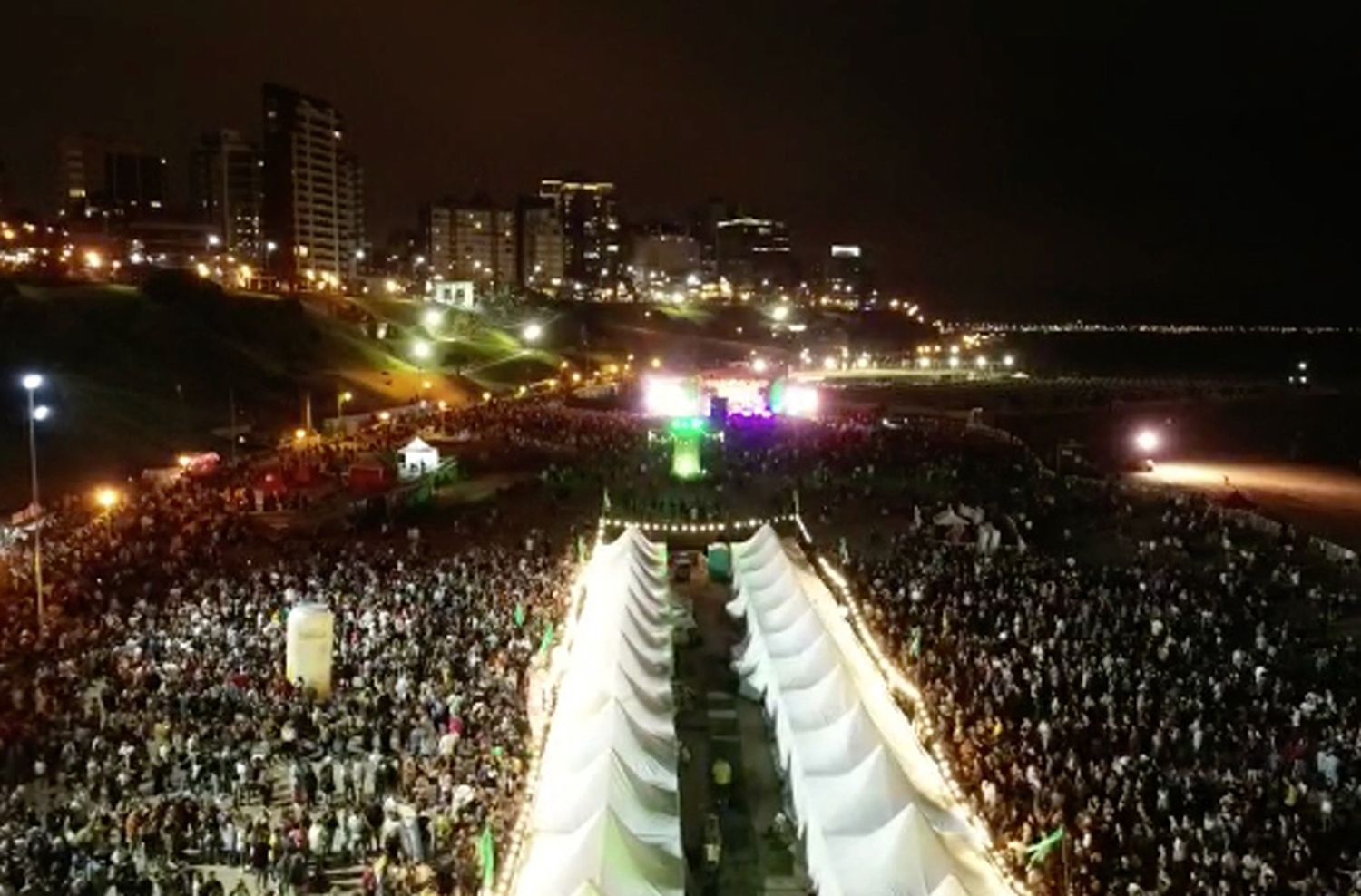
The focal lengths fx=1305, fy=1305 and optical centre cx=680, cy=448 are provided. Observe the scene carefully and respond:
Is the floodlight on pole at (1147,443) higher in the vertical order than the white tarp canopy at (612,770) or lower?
lower

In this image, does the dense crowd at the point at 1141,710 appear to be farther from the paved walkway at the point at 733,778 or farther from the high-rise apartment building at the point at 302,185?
the high-rise apartment building at the point at 302,185

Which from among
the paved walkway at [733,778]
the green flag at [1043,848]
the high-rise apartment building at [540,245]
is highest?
the high-rise apartment building at [540,245]

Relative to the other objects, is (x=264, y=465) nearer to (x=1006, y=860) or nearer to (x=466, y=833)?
(x=466, y=833)

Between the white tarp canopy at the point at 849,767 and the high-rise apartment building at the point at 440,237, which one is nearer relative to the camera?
the white tarp canopy at the point at 849,767

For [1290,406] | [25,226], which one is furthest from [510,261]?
[1290,406]

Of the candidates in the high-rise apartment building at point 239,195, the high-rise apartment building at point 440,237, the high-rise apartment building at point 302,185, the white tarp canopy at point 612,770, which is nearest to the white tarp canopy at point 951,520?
the white tarp canopy at point 612,770

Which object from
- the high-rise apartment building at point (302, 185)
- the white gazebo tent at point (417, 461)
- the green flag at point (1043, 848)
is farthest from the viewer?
the high-rise apartment building at point (302, 185)

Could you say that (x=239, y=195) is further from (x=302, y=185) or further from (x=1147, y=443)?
(x=1147, y=443)
